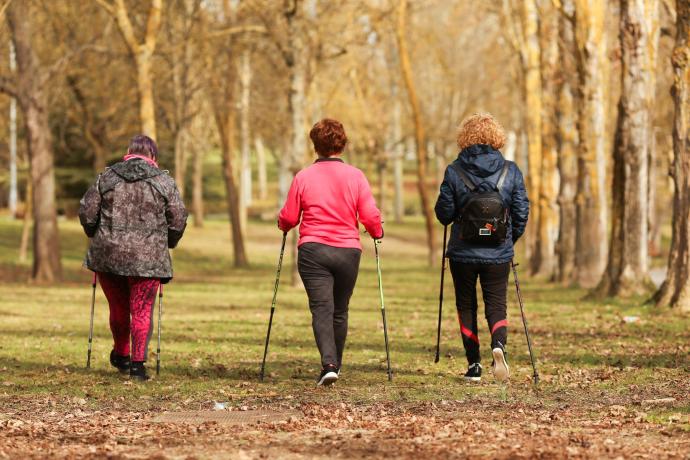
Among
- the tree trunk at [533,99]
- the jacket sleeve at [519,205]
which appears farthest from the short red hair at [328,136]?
the tree trunk at [533,99]

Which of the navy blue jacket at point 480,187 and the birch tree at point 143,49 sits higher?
the birch tree at point 143,49

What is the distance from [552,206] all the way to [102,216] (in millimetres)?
22675

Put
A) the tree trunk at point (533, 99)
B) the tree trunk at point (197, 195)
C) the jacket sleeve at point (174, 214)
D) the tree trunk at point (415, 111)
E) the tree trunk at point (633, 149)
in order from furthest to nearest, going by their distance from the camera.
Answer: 1. the tree trunk at point (197, 195)
2. the tree trunk at point (415, 111)
3. the tree trunk at point (533, 99)
4. the tree trunk at point (633, 149)
5. the jacket sleeve at point (174, 214)

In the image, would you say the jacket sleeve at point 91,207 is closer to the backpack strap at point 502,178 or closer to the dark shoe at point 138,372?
the dark shoe at point 138,372

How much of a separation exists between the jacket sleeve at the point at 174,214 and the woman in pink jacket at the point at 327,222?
1.02m

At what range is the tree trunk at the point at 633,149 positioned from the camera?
20.3 m

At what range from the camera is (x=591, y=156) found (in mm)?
25297

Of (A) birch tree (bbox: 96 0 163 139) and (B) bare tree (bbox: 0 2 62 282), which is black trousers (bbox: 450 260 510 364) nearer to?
(A) birch tree (bbox: 96 0 163 139)

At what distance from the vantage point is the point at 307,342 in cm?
1557

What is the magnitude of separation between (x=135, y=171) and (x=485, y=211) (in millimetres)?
2986

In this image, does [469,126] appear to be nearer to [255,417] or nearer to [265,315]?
[255,417]

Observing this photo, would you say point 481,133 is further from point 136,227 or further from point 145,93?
point 145,93

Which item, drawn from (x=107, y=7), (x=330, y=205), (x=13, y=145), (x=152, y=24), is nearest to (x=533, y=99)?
(x=152, y=24)

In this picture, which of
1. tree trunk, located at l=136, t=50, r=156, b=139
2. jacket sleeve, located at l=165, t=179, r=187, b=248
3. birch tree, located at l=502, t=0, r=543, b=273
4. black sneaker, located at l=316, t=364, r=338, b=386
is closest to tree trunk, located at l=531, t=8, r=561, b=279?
birch tree, located at l=502, t=0, r=543, b=273
